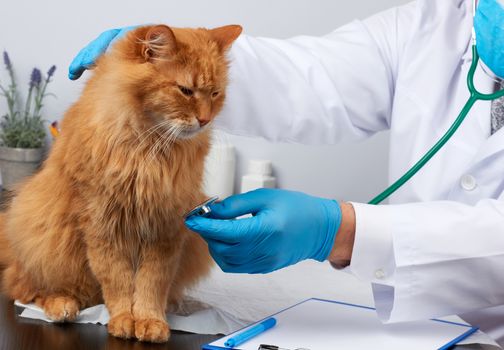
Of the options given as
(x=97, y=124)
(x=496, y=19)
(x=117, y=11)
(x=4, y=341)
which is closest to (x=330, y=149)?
(x=117, y=11)

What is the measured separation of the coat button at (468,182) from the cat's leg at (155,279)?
54 centimetres

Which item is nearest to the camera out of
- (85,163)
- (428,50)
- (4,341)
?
(4,341)

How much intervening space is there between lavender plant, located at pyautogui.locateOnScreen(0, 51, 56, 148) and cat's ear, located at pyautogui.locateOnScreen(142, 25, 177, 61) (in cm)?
167

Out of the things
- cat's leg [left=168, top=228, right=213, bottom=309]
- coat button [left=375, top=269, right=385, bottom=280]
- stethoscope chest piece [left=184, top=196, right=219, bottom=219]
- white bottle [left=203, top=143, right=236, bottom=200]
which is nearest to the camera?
stethoscope chest piece [left=184, top=196, right=219, bottom=219]

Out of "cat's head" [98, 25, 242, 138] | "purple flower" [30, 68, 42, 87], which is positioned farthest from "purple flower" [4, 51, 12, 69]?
"cat's head" [98, 25, 242, 138]

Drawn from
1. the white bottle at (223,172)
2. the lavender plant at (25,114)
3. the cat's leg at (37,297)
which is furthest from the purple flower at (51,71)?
the cat's leg at (37,297)

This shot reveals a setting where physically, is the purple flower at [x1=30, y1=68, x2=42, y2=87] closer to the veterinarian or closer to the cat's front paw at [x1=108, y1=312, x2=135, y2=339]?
the veterinarian

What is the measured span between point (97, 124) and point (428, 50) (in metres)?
0.76

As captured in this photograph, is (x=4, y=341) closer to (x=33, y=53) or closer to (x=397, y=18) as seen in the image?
(x=397, y=18)

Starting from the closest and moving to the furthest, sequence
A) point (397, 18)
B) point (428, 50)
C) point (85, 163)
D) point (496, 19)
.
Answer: point (85, 163)
point (496, 19)
point (428, 50)
point (397, 18)

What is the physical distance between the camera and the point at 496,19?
3.80ft

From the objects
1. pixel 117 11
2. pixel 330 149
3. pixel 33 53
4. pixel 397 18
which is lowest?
pixel 330 149

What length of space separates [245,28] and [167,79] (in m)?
1.63

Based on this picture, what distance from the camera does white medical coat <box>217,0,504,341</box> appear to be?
1.07 m
